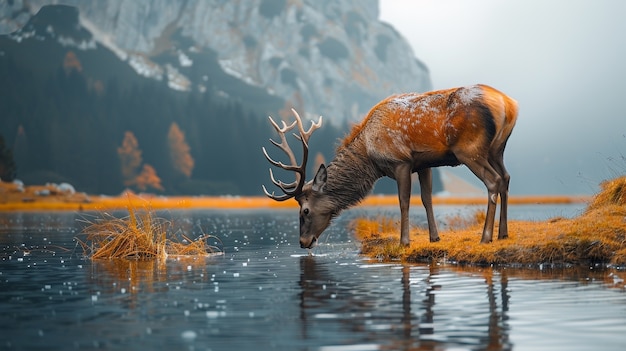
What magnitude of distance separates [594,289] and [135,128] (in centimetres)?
16775

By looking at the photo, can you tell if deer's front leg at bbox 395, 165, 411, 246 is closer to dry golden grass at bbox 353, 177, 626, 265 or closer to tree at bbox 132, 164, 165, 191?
dry golden grass at bbox 353, 177, 626, 265

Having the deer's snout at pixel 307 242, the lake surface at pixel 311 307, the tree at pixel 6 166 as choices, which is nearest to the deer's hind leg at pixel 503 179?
the lake surface at pixel 311 307

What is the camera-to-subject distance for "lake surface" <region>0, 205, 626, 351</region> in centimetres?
884

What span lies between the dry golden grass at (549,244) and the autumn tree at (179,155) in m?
139

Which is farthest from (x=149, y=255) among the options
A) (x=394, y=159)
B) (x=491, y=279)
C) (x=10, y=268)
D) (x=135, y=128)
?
(x=135, y=128)

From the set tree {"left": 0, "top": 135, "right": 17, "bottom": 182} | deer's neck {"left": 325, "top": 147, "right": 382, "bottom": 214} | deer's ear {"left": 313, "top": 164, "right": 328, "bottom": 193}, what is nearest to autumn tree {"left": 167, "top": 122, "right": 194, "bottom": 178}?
tree {"left": 0, "top": 135, "right": 17, "bottom": 182}

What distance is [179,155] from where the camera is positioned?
157 meters

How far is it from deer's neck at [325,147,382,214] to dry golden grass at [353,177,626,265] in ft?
4.32

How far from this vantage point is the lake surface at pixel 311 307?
8836mm

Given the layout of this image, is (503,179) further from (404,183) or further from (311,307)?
(311,307)

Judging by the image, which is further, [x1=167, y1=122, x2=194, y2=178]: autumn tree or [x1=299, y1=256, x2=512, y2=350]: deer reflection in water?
[x1=167, y1=122, x2=194, y2=178]: autumn tree

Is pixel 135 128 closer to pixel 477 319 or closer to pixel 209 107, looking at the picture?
pixel 209 107

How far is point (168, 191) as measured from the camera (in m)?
156

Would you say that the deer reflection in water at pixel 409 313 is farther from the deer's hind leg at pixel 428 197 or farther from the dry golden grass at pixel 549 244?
the deer's hind leg at pixel 428 197
